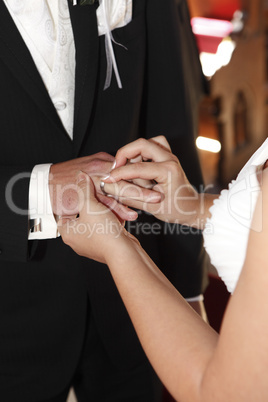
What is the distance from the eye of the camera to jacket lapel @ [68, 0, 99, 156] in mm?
1139

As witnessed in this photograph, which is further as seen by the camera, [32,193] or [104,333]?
[104,333]

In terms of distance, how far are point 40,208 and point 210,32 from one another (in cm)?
388

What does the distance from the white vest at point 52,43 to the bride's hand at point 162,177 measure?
0.20 meters

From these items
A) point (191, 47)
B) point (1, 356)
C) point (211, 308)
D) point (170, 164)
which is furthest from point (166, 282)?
point (191, 47)

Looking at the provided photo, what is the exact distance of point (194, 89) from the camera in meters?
1.60

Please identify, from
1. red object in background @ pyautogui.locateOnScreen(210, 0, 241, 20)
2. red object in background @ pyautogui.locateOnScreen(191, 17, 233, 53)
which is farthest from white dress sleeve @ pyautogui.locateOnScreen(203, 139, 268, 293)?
red object in background @ pyautogui.locateOnScreen(210, 0, 241, 20)

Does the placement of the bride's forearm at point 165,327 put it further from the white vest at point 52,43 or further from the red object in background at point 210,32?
the red object in background at point 210,32

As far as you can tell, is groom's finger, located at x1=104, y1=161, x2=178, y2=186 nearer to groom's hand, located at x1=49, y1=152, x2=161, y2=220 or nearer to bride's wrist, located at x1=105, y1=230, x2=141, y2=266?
groom's hand, located at x1=49, y1=152, x2=161, y2=220

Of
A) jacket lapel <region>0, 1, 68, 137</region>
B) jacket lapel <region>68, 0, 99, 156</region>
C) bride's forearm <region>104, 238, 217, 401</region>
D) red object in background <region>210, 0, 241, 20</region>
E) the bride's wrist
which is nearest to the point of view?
bride's forearm <region>104, 238, 217, 401</region>

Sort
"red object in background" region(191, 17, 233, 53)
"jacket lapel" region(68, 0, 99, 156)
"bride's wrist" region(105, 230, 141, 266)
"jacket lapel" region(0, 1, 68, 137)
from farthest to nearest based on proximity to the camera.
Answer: "red object in background" region(191, 17, 233, 53) < "jacket lapel" region(68, 0, 99, 156) < "jacket lapel" region(0, 1, 68, 137) < "bride's wrist" region(105, 230, 141, 266)

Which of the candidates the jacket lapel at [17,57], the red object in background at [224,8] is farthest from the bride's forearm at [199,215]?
the red object in background at [224,8]

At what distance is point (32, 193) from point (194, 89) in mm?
746

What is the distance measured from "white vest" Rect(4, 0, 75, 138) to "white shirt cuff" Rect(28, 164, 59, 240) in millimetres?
159

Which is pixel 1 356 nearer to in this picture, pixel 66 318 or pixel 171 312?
pixel 66 318
